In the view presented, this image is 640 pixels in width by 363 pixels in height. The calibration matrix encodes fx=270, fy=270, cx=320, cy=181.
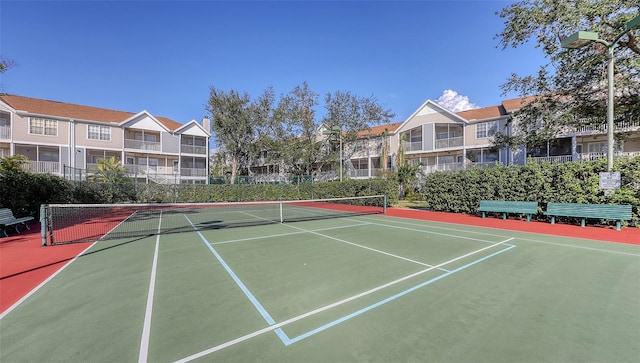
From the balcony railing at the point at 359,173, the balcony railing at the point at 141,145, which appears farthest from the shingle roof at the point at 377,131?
the balcony railing at the point at 141,145

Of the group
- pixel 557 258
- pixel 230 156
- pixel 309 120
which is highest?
pixel 309 120

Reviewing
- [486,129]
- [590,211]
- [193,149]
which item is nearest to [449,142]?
[486,129]

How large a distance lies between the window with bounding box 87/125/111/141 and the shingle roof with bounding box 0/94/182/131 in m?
0.91

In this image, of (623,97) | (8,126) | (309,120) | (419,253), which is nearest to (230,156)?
(309,120)

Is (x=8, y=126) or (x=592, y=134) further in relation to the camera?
(x=8, y=126)

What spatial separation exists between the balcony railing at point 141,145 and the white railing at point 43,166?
265 inches

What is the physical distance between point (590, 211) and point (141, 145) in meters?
41.1

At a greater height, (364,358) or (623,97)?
(623,97)

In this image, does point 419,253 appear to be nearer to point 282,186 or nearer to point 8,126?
point 282,186

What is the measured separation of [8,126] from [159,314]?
1509 inches

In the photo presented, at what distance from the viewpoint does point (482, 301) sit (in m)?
4.20

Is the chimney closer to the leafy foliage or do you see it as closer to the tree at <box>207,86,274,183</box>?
the tree at <box>207,86,274,183</box>

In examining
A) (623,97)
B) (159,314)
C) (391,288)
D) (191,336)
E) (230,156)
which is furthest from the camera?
(230,156)

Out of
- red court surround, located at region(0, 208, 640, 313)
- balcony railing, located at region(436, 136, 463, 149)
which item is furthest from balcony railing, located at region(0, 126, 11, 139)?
balcony railing, located at region(436, 136, 463, 149)
